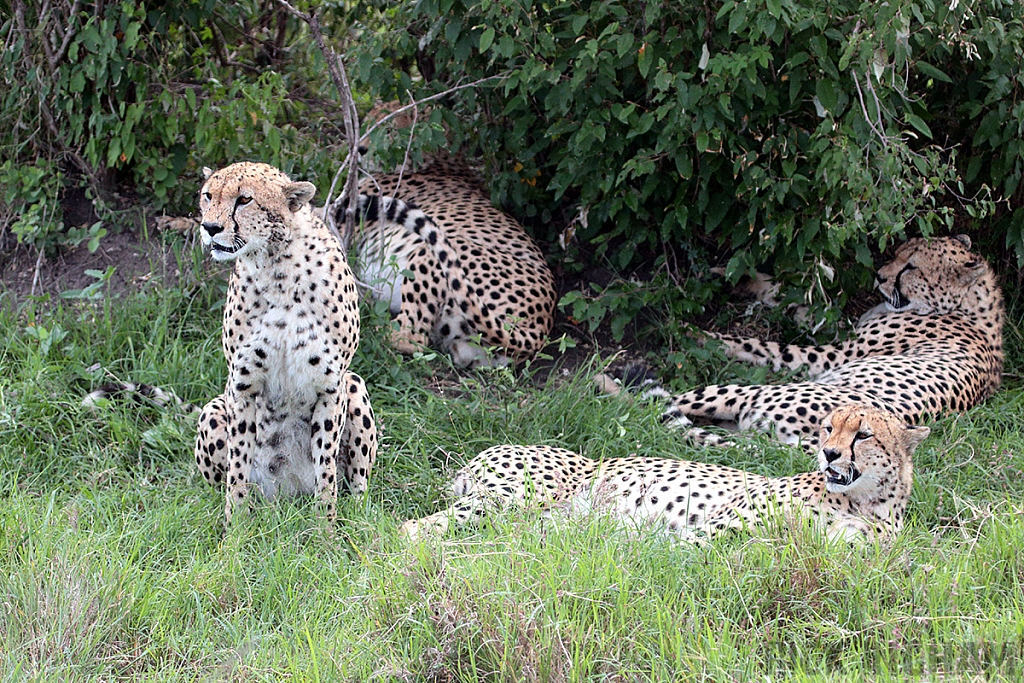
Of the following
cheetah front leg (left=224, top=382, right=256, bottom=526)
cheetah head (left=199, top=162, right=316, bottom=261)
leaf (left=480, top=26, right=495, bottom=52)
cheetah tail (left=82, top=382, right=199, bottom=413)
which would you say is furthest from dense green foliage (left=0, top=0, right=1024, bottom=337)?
cheetah front leg (left=224, top=382, right=256, bottom=526)

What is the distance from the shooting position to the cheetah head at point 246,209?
376 cm

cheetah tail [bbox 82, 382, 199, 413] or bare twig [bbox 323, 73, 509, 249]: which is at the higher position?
bare twig [bbox 323, 73, 509, 249]

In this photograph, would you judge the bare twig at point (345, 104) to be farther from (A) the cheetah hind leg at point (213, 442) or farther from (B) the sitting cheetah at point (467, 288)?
(A) the cheetah hind leg at point (213, 442)

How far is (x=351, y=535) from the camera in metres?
3.89

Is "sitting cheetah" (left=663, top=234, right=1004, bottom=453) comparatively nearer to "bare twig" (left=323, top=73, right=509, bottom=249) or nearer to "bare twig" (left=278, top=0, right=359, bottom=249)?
"bare twig" (left=323, top=73, right=509, bottom=249)

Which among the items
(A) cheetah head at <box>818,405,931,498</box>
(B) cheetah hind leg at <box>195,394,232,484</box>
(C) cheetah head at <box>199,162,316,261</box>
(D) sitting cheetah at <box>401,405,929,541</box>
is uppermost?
(C) cheetah head at <box>199,162,316,261</box>

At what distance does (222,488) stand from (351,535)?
64 cm

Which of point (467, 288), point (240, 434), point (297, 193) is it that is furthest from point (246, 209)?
point (467, 288)

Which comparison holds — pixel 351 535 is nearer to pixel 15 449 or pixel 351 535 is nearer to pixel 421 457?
pixel 421 457

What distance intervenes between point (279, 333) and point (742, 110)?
214cm

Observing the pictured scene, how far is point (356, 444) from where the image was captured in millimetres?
4262

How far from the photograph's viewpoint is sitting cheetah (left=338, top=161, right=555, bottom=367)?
212 inches

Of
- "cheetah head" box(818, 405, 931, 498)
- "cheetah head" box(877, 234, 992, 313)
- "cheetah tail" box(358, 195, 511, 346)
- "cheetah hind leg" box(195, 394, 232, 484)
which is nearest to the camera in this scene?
"cheetah head" box(818, 405, 931, 498)

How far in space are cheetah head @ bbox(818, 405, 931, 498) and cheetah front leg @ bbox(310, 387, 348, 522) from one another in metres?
1.54
